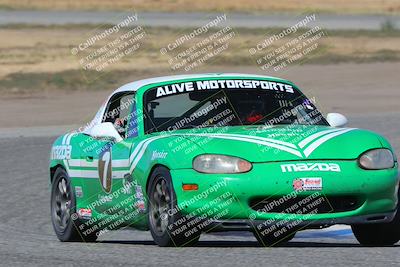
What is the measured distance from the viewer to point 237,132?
30.2ft

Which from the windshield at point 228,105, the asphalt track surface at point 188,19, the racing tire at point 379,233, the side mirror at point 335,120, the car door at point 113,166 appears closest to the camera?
the racing tire at point 379,233

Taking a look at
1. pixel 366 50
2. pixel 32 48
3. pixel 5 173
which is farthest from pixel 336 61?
pixel 5 173

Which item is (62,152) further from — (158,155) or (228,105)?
(158,155)

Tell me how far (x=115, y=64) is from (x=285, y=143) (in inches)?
1158

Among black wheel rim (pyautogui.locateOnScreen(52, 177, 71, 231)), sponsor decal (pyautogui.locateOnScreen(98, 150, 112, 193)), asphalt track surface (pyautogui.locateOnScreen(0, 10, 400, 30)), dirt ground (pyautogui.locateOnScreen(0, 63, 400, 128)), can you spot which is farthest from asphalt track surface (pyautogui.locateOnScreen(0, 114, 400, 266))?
asphalt track surface (pyautogui.locateOnScreen(0, 10, 400, 30))

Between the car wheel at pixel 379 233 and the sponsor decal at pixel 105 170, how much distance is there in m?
1.94

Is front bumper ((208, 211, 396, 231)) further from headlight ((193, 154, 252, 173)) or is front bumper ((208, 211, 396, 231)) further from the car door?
the car door

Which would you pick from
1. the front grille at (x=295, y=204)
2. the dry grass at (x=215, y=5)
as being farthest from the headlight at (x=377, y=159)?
the dry grass at (x=215, y=5)

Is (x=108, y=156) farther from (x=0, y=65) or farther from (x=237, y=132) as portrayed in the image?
(x=0, y=65)

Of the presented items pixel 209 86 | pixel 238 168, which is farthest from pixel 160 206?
pixel 209 86

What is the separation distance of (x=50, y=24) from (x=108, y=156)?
40389 millimetres

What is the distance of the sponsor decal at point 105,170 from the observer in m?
9.95

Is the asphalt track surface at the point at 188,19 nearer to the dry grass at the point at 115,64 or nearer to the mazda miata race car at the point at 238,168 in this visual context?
the dry grass at the point at 115,64

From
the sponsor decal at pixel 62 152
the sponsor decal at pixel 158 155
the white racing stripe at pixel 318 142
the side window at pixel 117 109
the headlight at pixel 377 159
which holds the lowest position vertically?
the headlight at pixel 377 159
